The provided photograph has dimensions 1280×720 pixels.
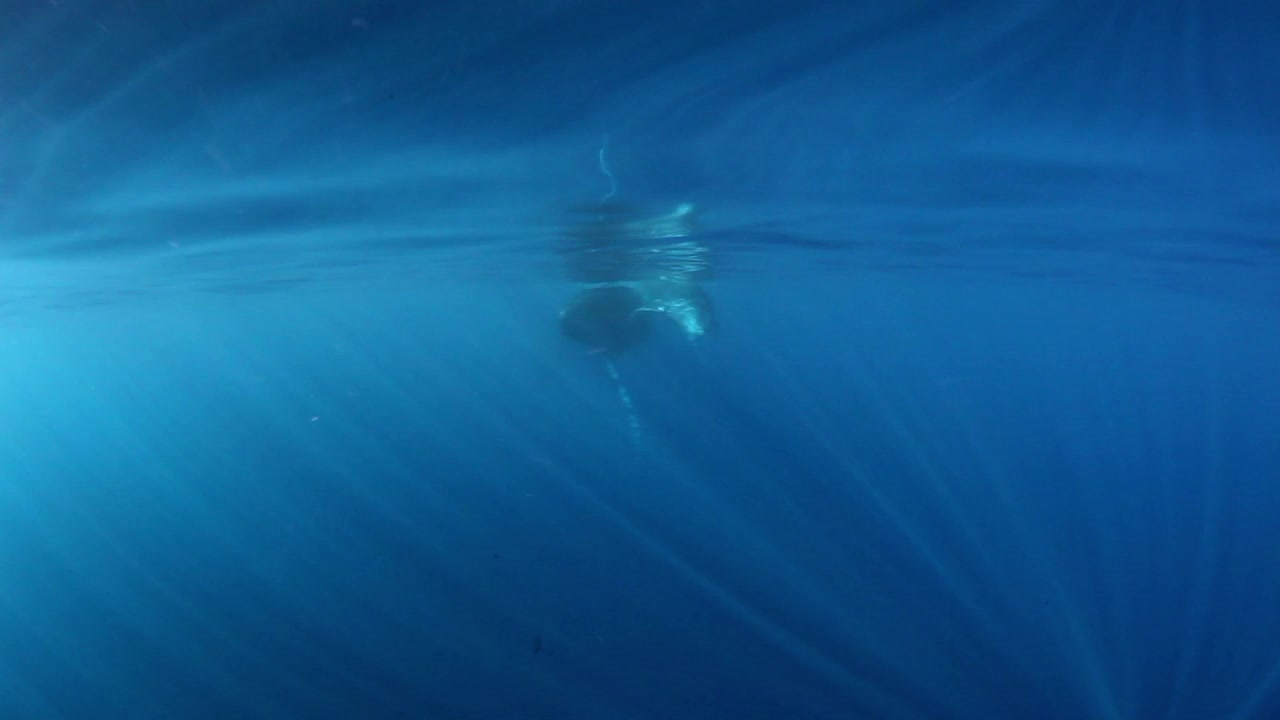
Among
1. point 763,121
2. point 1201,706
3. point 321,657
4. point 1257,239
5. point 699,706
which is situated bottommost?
point 1201,706

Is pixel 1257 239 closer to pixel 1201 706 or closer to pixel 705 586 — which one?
pixel 1201 706

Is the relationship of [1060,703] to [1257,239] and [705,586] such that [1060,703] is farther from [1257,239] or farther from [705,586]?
[1257,239]

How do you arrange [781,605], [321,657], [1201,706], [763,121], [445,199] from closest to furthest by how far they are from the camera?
[763,121] < [445,199] < [1201,706] < [321,657] < [781,605]

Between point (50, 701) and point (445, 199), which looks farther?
point (50, 701)

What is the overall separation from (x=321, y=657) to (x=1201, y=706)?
1344 centimetres

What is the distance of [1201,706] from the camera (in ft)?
37.2

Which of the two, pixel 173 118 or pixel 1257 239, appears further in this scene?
pixel 1257 239

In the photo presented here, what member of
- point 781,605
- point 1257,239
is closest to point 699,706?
point 781,605

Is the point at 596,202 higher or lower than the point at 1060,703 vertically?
higher

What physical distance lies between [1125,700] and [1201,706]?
129 centimetres

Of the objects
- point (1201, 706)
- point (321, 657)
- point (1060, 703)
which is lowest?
point (1201, 706)

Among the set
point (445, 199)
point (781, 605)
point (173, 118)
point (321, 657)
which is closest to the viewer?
point (173, 118)

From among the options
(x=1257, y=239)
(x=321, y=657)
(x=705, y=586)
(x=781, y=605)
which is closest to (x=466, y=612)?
(x=321, y=657)

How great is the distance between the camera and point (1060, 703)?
437 inches
